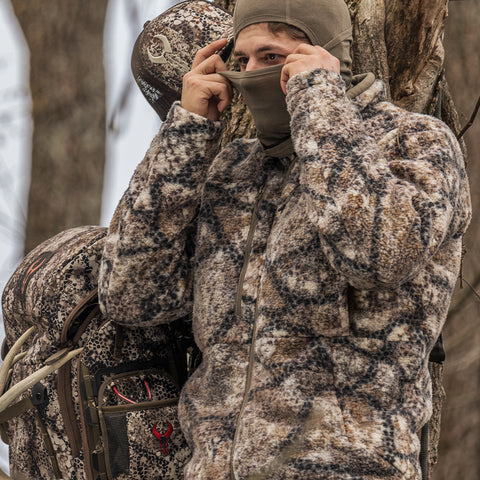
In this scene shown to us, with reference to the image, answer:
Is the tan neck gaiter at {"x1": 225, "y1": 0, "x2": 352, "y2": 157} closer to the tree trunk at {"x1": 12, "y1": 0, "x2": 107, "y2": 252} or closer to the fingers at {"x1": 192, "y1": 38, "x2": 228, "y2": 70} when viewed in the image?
the fingers at {"x1": 192, "y1": 38, "x2": 228, "y2": 70}

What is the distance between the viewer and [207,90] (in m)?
2.35

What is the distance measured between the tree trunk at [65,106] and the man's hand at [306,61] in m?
0.78

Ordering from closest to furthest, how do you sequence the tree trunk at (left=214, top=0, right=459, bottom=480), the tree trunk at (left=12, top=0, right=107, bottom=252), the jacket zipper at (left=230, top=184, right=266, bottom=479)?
1. the tree trunk at (left=12, top=0, right=107, bottom=252)
2. the jacket zipper at (left=230, top=184, right=266, bottom=479)
3. the tree trunk at (left=214, top=0, right=459, bottom=480)

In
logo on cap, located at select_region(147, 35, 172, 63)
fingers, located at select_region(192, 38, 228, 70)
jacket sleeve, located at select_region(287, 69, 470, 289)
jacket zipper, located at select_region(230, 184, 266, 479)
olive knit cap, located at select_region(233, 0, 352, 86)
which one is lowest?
jacket zipper, located at select_region(230, 184, 266, 479)

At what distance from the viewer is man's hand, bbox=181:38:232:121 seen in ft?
7.69

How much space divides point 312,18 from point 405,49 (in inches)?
35.1

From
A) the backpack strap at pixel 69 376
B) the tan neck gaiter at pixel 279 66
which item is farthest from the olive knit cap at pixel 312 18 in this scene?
the backpack strap at pixel 69 376

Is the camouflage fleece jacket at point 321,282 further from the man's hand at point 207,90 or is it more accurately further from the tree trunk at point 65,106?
the tree trunk at point 65,106

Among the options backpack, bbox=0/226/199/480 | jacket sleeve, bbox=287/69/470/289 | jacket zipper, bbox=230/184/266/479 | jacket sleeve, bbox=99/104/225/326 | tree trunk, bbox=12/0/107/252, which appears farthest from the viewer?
backpack, bbox=0/226/199/480

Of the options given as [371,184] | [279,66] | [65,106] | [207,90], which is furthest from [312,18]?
[65,106]

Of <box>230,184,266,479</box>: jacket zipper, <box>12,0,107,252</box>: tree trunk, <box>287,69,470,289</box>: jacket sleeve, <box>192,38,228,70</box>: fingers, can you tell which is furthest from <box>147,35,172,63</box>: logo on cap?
<box>12,0,107,252</box>: tree trunk

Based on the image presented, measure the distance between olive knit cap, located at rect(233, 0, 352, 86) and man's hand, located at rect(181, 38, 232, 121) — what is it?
0.17 m

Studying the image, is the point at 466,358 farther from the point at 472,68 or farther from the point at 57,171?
the point at 472,68

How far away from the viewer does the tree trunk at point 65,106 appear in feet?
4.46
